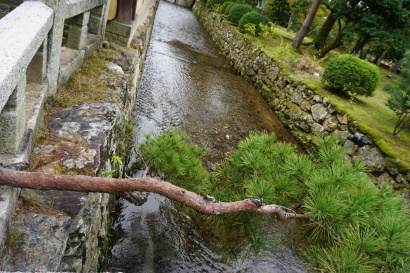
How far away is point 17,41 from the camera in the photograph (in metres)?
1.53

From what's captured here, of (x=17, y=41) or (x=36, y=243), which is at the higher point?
(x=17, y=41)

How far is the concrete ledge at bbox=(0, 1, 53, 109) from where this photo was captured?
129 cm

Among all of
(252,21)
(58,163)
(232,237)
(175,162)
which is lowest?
(232,237)

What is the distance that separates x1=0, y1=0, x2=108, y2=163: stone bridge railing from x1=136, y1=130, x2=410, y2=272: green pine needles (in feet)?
4.59

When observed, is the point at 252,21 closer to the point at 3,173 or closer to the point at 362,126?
the point at 362,126

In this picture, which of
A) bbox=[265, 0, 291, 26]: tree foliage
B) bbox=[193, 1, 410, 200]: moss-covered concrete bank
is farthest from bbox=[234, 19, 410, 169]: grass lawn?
bbox=[265, 0, 291, 26]: tree foliage

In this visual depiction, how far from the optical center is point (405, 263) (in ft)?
5.82

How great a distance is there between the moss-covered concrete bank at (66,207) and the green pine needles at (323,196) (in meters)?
0.85

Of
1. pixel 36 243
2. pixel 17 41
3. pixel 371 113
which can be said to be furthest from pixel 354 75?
pixel 36 243

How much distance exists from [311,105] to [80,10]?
21.6ft

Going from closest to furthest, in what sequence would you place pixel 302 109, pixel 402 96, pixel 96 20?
pixel 96 20
pixel 402 96
pixel 302 109

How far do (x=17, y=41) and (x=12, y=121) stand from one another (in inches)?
18.8

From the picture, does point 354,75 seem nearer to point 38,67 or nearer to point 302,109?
point 302,109

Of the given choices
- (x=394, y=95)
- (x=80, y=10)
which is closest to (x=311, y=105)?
(x=394, y=95)
